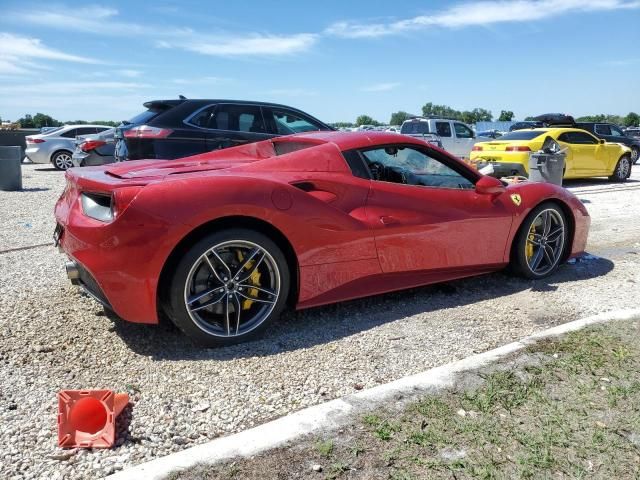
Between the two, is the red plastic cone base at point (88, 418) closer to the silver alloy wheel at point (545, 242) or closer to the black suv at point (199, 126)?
the silver alloy wheel at point (545, 242)

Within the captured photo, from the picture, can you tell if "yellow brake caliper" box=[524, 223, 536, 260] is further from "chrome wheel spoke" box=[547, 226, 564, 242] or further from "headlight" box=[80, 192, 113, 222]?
"headlight" box=[80, 192, 113, 222]

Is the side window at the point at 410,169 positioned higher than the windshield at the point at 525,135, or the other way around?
the windshield at the point at 525,135

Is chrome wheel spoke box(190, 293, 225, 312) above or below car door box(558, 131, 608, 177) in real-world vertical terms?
below

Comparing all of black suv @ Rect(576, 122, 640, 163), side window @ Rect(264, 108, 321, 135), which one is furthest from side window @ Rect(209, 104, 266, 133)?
black suv @ Rect(576, 122, 640, 163)

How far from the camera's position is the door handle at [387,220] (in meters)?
3.81

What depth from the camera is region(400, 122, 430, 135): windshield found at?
17.1 meters

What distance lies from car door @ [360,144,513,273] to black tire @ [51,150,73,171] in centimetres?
1554

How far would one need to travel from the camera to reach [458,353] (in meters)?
3.35

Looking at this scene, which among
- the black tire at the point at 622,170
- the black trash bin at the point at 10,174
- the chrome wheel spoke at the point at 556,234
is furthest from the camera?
the black tire at the point at 622,170

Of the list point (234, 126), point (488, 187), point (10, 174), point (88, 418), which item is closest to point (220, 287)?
point (88, 418)

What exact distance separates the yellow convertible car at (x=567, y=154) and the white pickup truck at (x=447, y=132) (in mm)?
4133

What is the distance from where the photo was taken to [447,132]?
17.2 metres

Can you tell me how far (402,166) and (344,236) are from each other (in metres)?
0.90

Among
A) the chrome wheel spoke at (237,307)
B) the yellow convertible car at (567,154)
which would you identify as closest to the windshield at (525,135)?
the yellow convertible car at (567,154)
